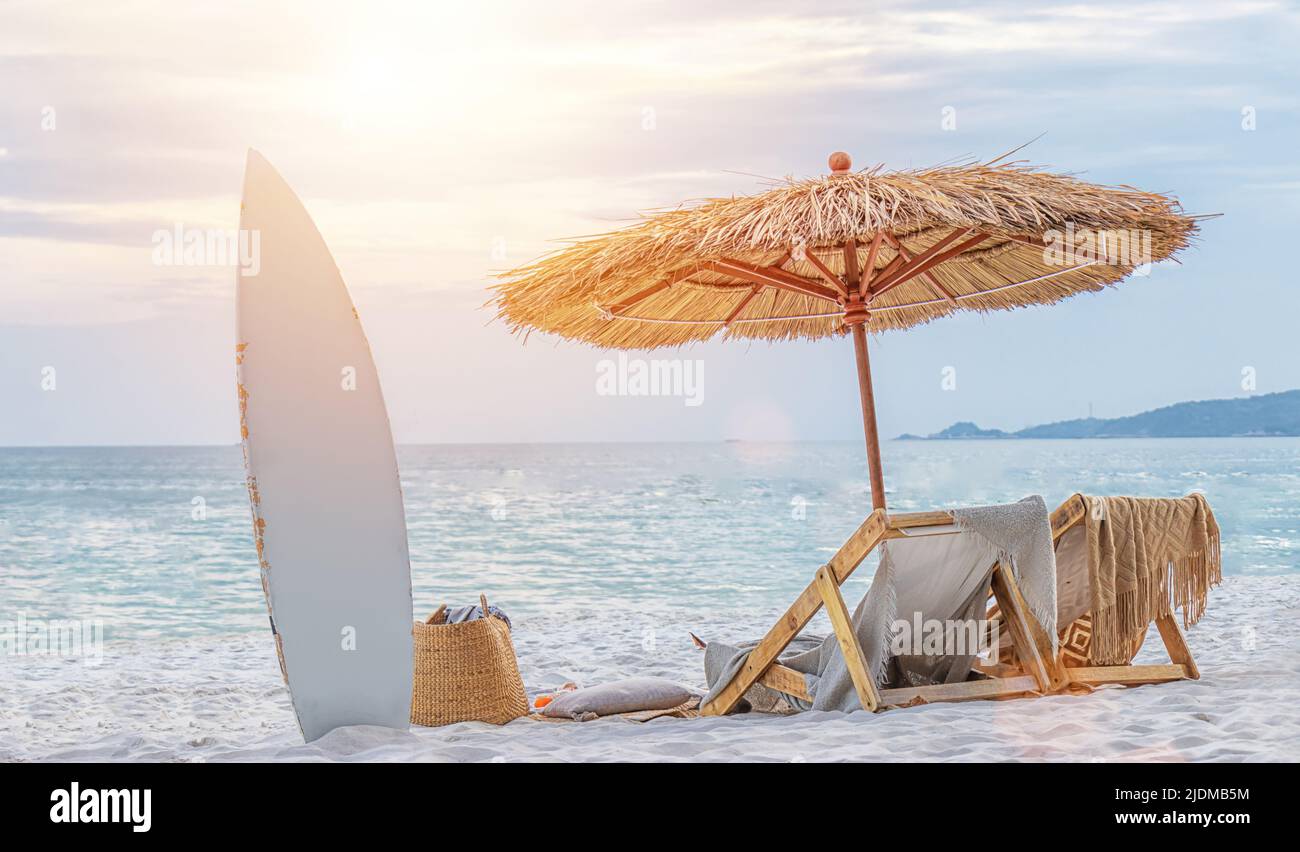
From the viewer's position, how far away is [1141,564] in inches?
164

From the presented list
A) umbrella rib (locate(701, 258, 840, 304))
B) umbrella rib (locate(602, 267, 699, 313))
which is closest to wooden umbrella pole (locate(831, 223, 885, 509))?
umbrella rib (locate(701, 258, 840, 304))

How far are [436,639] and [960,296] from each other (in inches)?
127

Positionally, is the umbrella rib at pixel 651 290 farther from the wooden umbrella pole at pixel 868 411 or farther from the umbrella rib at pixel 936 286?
the umbrella rib at pixel 936 286

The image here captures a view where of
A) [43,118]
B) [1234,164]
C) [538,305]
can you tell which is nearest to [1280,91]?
[1234,164]

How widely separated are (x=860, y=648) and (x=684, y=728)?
2.34 ft

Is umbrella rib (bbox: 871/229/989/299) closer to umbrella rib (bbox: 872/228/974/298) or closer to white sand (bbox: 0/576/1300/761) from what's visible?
umbrella rib (bbox: 872/228/974/298)

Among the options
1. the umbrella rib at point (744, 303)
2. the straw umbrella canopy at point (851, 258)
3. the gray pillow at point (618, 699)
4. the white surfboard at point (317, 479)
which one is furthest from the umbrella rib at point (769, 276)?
the gray pillow at point (618, 699)

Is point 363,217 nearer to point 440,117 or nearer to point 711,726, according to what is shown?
point 440,117

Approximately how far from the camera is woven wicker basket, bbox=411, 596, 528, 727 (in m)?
4.34

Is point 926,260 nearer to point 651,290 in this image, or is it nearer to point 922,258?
point 922,258

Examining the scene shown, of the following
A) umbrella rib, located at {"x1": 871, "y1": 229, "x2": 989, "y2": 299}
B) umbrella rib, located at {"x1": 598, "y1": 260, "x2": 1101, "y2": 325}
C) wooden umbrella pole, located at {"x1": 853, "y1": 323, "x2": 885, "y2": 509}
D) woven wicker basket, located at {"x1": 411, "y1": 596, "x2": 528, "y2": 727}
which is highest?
umbrella rib, located at {"x1": 871, "y1": 229, "x2": 989, "y2": 299}

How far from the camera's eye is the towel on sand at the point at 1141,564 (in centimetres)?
412

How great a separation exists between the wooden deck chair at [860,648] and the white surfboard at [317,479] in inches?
53.9

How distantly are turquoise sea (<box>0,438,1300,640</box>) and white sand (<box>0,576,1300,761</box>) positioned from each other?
3739mm
